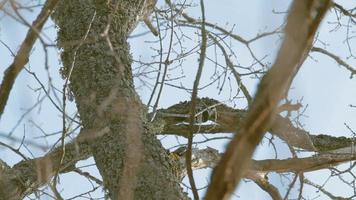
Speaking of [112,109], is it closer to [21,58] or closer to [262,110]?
[21,58]

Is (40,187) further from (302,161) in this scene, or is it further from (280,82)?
(280,82)

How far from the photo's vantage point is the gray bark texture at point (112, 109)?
231 centimetres

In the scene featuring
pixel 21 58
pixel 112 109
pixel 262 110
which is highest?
pixel 112 109

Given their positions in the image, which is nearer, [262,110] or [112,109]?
[262,110]

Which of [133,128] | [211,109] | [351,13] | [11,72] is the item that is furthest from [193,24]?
[11,72]

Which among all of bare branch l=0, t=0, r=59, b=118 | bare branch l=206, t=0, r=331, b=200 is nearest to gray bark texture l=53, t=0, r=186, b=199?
bare branch l=0, t=0, r=59, b=118

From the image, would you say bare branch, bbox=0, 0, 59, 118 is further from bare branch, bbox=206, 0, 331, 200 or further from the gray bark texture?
bare branch, bbox=206, 0, 331, 200

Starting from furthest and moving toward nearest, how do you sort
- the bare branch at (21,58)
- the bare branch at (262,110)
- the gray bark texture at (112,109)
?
the gray bark texture at (112,109), the bare branch at (21,58), the bare branch at (262,110)

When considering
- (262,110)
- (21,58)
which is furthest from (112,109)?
(262,110)

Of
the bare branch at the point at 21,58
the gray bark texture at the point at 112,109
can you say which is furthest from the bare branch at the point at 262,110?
the gray bark texture at the point at 112,109

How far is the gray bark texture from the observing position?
2314mm

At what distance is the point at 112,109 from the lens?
2521 millimetres

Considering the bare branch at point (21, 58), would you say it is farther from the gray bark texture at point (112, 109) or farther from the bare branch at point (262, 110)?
the bare branch at point (262, 110)

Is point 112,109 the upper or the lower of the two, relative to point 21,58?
upper
